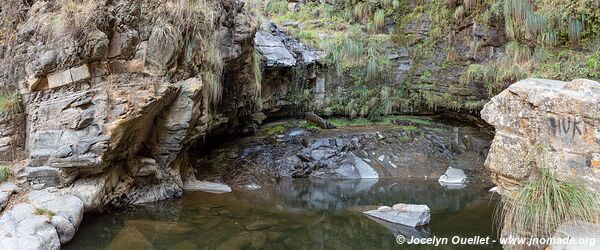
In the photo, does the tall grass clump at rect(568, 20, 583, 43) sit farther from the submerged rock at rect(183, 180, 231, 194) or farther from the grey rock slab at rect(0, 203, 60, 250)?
the grey rock slab at rect(0, 203, 60, 250)

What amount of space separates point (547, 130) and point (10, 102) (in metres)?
6.97

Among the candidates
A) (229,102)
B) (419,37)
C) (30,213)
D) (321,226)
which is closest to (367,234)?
(321,226)

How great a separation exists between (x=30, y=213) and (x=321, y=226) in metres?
3.83

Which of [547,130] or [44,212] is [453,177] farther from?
[44,212]

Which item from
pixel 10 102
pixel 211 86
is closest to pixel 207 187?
pixel 211 86

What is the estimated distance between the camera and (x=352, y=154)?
10562 millimetres

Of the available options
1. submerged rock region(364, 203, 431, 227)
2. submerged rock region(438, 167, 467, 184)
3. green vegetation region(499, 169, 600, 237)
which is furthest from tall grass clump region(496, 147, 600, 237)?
submerged rock region(438, 167, 467, 184)

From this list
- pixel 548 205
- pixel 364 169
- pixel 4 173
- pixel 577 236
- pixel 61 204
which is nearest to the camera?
pixel 577 236

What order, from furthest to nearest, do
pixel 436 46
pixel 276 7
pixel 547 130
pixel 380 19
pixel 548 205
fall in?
pixel 276 7
pixel 380 19
pixel 436 46
pixel 547 130
pixel 548 205

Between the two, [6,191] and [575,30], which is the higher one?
[575,30]

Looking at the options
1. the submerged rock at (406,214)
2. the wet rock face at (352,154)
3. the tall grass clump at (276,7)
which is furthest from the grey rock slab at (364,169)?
the tall grass clump at (276,7)

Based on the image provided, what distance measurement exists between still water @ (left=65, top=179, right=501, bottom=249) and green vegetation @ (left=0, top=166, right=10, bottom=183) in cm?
125

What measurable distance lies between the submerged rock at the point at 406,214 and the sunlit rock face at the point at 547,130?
6.86ft

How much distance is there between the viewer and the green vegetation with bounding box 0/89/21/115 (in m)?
5.75
